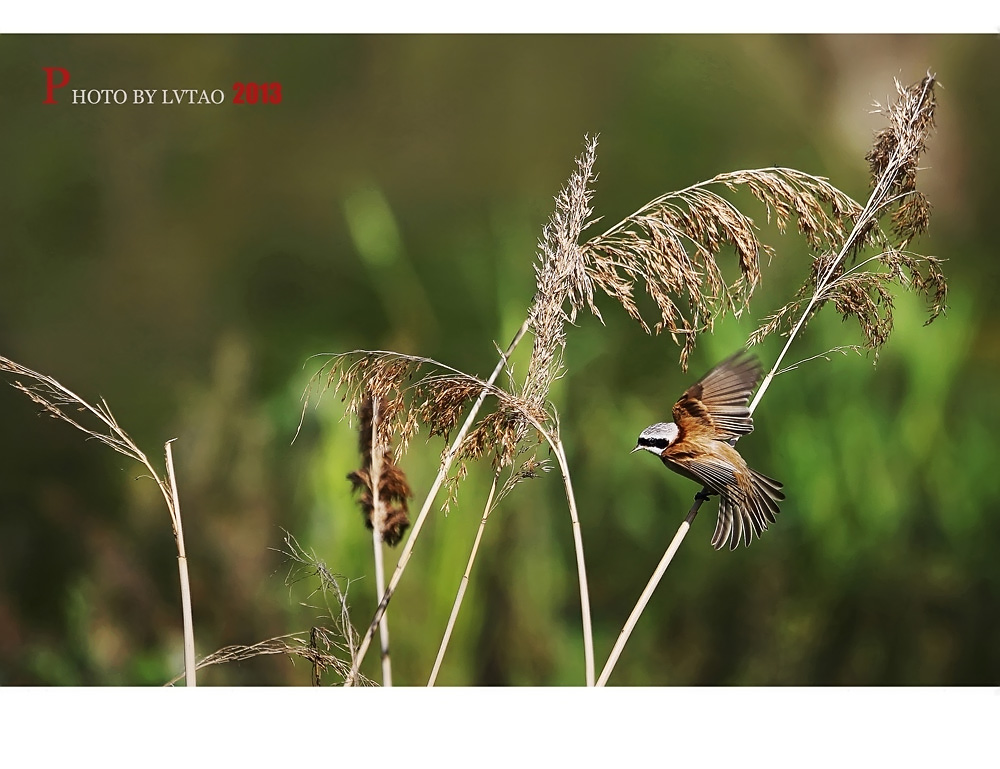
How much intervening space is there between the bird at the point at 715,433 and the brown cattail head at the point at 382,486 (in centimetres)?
68

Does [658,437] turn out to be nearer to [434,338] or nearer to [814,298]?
[814,298]

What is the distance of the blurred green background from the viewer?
8.87 feet

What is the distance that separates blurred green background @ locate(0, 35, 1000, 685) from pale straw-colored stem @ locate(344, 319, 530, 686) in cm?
16

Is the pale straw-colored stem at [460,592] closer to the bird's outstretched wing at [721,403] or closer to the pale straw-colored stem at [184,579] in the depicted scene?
the bird's outstretched wing at [721,403]

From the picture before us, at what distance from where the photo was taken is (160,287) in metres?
2.72

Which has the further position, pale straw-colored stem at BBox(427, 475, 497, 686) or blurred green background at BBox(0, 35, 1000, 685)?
blurred green background at BBox(0, 35, 1000, 685)

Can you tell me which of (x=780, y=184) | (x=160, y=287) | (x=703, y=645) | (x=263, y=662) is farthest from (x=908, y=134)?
(x=263, y=662)

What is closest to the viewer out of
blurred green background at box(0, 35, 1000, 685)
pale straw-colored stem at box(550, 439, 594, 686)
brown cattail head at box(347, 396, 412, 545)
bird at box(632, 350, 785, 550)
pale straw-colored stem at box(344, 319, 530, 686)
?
A: pale straw-colored stem at box(550, 439, 594, 686)

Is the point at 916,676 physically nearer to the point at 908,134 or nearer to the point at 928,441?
the point at 928,441
